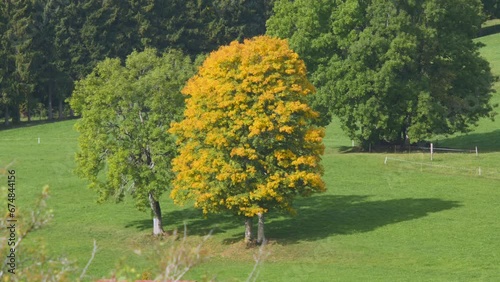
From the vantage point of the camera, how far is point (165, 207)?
57906 mm

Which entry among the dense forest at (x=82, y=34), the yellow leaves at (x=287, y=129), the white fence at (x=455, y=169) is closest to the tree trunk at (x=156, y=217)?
the yellow leaves at (x=287, y=129)

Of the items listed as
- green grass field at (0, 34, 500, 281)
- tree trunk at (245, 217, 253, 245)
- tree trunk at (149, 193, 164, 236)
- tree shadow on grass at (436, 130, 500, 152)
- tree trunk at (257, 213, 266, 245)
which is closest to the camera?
green grass field at (0, 34, 500, 281)

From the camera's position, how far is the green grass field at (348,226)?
42188 millimetres

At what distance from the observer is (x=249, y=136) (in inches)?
1805

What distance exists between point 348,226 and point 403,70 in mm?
24059

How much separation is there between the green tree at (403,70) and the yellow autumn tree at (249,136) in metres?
22.6

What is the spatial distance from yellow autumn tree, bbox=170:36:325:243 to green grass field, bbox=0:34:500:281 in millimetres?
2810

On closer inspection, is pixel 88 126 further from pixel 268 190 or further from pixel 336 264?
pixel 336 264

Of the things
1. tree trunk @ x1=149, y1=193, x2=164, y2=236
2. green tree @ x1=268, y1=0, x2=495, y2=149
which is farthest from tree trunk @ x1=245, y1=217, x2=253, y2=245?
green tree @ x1=268, y1=0, x2=495, y2=149

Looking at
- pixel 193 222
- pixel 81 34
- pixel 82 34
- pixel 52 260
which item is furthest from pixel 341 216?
pixel 81 34

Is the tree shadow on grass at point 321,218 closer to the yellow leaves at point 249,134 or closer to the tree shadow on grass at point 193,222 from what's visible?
the tree shadow on grass at point 193,222

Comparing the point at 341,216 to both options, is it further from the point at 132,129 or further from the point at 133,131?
the point at 132,129

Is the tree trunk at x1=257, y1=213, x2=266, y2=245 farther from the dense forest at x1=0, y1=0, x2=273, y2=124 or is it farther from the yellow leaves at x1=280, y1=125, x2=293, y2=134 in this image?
the dense forest at x1=0, y1=0, x2=273, y2=124

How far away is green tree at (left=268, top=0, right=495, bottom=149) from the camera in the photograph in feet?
227
